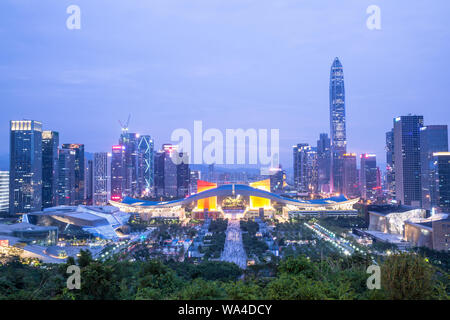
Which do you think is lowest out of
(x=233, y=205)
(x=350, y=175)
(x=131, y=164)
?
(x=233, y=205)

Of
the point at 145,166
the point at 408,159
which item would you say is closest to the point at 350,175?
the point at 408,159

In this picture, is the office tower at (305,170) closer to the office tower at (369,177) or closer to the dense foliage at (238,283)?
the office tower at (369,177)

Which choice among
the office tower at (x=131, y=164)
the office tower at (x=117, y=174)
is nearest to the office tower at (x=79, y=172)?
the office tower at (x=117, y=174)

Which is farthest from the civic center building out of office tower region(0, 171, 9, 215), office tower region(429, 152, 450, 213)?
office tower region(0, 171, 9, 215)

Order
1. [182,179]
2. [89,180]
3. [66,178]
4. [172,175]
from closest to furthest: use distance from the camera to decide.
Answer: [66,178] → [89,180] → [172,175] → [182,179]

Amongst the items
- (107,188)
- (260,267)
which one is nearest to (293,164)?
(107,188)

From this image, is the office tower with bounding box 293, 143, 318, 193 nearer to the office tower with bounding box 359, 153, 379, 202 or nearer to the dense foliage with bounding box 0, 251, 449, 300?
the office tower with bounding box 359, 153, 379, 202

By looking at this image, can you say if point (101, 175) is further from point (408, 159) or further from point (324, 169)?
point (408, 159)

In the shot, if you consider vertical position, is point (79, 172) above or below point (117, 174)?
above
